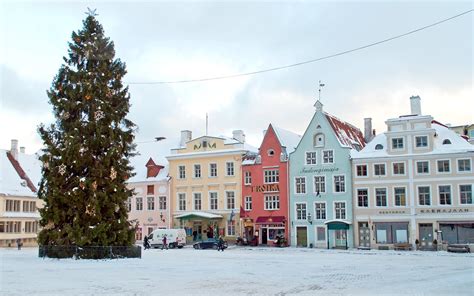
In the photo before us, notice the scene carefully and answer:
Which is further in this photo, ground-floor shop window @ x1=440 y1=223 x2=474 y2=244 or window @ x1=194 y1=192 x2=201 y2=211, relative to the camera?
window @ x1=194 y1=192 x2=201 y2=211

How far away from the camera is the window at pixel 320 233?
52.3 meters

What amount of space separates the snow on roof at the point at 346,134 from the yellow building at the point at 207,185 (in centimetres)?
965

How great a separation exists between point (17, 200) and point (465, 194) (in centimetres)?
4169

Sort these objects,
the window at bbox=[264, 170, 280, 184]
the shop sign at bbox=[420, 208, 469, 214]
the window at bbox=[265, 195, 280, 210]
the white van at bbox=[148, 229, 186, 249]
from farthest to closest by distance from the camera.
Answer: the window at bbox=[264, 170, 280, 184] < the window at bbox=[265, 195, 280, 210] < the white van at bbox=[148, 229, 186, 249] < the shop sign at bbox=[420, 208, 469, 214]

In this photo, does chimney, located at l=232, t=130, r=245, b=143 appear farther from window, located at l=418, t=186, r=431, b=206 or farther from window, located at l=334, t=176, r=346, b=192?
window, located at l=418, t=186, r=431, b=206

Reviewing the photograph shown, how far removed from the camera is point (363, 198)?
5109cm

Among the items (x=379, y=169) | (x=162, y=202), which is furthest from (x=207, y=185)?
(x=379, y=169)

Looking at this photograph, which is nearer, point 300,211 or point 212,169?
point 300,211

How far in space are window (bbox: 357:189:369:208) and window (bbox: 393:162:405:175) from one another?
10.1ft

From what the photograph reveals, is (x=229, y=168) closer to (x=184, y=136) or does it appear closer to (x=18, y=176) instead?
(x=184, y=136)

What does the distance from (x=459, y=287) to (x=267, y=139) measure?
3901 centimetres

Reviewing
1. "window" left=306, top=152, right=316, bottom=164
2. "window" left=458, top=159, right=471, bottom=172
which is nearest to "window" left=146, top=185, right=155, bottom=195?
"window" left=306, top=152, right=316, bottom=164

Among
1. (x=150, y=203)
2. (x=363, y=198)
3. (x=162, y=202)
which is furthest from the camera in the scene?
(x=150, y=203)

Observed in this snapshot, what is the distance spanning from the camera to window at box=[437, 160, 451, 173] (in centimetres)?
4787
